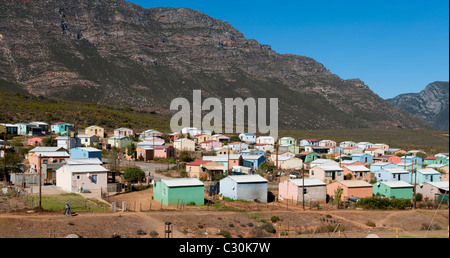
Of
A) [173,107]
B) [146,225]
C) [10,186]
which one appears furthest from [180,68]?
[146,225]

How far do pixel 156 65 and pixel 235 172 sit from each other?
10323 cm

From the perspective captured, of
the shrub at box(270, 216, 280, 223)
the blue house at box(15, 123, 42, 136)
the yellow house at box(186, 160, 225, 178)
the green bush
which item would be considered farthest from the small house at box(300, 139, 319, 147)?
the shrub at box(270, 216, 280, 223)

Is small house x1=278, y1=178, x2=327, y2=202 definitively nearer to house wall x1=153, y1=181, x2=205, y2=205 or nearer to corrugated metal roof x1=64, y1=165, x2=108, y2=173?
house wall x1=153, y1=181, x2=205, y2=205

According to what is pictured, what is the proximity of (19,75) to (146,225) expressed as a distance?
98.8 meters

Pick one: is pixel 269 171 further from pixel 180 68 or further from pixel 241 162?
pixel 180 68

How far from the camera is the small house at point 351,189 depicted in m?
25.7

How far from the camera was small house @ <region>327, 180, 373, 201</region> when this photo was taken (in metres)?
25.7

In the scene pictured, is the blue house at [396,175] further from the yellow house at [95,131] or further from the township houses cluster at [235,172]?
the yellow house at [95,131]

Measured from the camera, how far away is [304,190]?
2470 centimetres

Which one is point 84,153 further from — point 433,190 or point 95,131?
point 433,190

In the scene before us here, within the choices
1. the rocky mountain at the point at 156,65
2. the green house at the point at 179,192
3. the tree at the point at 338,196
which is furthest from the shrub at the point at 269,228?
the rocky mountain at the point at 156,65

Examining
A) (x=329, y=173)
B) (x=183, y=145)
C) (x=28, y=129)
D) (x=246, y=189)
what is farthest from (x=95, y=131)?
(x=246, y=189)
